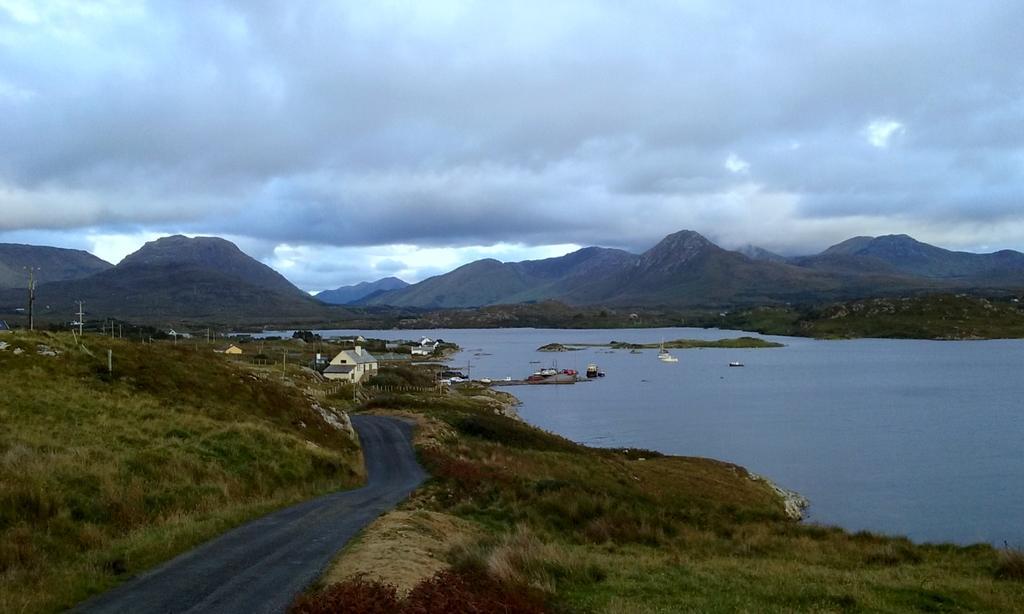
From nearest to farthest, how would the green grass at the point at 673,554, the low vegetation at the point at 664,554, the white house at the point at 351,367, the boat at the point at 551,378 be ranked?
the low vegetation at the point at 664,554 → the green grass at the point at 673,554 → the white house at the point at 351,367 → the boat at the point at 551,378

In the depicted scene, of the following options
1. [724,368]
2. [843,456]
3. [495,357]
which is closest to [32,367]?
[843,456]

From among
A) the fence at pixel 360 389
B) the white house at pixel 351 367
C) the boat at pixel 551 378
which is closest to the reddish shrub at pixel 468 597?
the fence at pixel 360 389

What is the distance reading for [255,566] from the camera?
12.6 meters

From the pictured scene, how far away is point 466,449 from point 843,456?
35056 mm

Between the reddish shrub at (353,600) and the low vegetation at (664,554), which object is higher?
the reddish shrub at (353,600)

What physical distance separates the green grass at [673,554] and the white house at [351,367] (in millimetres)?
60183

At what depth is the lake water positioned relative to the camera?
42438 mm

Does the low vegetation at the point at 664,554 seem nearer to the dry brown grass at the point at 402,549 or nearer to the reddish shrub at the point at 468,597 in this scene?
the reddish shrub at the point at 468,597

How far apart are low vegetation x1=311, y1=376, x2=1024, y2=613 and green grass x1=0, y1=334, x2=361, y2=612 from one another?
488cm

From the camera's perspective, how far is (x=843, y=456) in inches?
2269

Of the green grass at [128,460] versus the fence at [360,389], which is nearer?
the green grass at [128,460]

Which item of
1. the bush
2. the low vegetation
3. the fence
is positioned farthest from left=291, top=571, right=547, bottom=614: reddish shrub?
the fence

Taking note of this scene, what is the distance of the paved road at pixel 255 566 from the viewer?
10523mm

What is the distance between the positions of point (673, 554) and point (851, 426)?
62.0 metres
